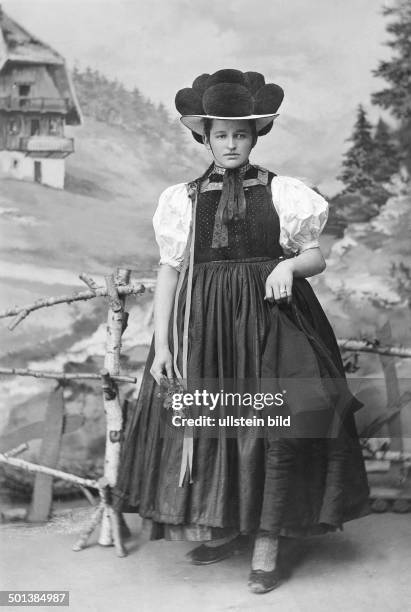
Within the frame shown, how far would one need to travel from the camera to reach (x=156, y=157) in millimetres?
2553

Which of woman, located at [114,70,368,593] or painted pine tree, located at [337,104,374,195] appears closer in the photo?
woman, located at [114,70,368,593]

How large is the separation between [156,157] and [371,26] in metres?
0.74

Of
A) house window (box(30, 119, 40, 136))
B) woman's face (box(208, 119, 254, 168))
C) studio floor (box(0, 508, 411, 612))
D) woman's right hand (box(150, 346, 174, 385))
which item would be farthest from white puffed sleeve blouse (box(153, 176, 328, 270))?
studio floor (box(0, 508, 411, 612))

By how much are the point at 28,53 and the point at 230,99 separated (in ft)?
2.42

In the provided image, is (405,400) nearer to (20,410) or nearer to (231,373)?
(231,373)

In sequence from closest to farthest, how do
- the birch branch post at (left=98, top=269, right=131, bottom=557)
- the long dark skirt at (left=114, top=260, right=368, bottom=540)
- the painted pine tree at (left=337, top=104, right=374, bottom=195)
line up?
the long dark skirt at (left=114, top=260, right=368, bottom=540)
the birch branch post at (left=98, top=269, right=131, bottom=557)
the painted pine tree at (left=337, top=104, right=374, bottom=195)

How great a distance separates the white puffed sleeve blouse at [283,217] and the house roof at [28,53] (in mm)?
605

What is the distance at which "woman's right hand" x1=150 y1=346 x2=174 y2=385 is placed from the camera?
1995 millimetres

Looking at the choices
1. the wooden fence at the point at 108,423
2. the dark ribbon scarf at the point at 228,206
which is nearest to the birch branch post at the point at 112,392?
the wooden fence at the point at 108,423

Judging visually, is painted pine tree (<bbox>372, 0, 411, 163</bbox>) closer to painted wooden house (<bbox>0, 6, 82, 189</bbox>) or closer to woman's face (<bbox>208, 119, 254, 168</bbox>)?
woman's face (<bbox>208, 119, 254, 168</bbox>)

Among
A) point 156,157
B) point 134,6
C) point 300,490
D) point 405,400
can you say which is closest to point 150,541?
point 300,490

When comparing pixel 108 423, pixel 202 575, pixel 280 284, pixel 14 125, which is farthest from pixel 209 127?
pixel 202 575

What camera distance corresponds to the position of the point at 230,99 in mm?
1965

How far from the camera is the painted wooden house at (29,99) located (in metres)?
2.38
